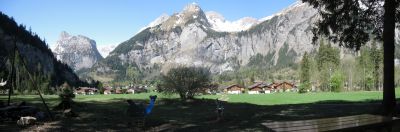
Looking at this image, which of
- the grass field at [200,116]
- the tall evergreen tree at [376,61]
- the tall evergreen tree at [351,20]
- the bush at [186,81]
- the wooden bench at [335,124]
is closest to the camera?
the wooden bench at [335,124]

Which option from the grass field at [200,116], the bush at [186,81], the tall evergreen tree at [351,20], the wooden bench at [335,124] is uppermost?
the tall evergreen tree at [351,20]

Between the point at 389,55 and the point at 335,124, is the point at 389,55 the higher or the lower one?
the higher one

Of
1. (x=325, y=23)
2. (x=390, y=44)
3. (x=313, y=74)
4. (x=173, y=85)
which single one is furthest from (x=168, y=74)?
(x=313, y=74)

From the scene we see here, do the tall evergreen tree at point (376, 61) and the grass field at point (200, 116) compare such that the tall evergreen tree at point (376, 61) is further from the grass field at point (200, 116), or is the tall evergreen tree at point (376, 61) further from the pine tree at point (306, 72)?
the grass field at point (200, 116)

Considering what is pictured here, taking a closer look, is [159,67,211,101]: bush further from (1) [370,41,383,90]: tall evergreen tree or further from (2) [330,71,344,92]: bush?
(1) [370,41,383,90]: tall evergreen tree

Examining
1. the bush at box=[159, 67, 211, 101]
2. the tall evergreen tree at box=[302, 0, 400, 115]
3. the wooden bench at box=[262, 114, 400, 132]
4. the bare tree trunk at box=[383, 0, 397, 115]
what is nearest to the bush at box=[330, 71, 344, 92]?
the bush at box=[159, 67, 211, 101]

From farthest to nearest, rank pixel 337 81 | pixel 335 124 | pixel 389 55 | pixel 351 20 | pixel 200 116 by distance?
pixel 337 81
pixel 200 116
pixel 351 20
pixel 389 55
pixel 335 124

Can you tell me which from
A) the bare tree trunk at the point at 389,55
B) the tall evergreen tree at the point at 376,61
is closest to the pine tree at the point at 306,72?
the tall evergreen tree at the point at 376,61

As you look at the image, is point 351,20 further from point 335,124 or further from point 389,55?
point 335,124

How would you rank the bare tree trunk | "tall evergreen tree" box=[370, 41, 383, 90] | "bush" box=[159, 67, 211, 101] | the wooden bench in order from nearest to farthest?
the wooden bench
the bare tree trunk
"bush" box=[159, 67, 211, 101]
"tall evergreen tree" box=[370, 41, 383, 90]

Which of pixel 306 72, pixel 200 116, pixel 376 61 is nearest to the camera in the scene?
pixel 200 116

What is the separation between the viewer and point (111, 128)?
2245 cm

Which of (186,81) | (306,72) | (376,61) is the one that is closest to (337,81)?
(376,61)

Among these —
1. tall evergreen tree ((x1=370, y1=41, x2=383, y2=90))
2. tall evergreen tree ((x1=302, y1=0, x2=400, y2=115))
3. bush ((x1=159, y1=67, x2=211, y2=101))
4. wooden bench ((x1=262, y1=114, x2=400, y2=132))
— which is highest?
tall evergreen tree ((x1=370, y1=41, x2=383, y2=90))
